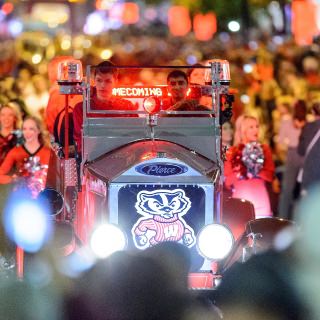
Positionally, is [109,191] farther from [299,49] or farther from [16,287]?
[299,49]

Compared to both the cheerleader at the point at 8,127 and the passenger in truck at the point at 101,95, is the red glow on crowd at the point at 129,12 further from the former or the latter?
the passenger in truck at the point at 101,95

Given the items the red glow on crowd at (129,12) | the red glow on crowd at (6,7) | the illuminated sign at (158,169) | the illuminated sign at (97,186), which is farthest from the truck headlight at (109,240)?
the red glow on crowd at (129,12)

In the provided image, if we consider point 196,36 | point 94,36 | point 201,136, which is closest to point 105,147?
point 201,136

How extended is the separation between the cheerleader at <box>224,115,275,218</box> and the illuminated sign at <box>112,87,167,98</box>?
2.03 metres

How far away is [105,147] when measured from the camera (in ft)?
35.5

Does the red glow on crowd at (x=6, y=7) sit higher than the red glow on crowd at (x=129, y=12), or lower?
lower

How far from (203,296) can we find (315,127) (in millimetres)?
6443

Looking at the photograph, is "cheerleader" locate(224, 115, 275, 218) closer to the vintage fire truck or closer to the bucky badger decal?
the vintage fire truck

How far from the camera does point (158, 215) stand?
A: 388 inches

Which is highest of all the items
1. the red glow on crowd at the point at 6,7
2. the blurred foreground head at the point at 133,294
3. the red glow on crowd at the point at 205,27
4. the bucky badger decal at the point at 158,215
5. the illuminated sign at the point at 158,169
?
the red glow on crowd at the point at 205,27

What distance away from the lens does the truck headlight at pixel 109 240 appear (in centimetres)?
970

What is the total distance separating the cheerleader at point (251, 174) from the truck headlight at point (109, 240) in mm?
3973

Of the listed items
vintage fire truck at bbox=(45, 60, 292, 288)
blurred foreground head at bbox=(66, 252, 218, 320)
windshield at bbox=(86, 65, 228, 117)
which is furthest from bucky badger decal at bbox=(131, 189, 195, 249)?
windshield at bbox=(86, 65, 228, 117)

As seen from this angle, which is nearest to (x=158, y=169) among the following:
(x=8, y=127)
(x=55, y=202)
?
(x=55, y=202)
